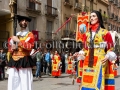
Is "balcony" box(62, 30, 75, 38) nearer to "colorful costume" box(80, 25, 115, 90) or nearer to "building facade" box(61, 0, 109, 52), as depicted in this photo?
"building facade" box(61, 0, 109, 52)

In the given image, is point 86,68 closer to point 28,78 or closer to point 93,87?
point 93,87

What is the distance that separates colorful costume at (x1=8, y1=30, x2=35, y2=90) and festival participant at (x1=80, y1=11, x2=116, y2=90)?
120 cm

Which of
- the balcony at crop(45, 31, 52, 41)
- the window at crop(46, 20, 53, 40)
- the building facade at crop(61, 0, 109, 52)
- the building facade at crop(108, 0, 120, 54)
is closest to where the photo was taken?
the balcony at crop(45, 31, 52, 41)

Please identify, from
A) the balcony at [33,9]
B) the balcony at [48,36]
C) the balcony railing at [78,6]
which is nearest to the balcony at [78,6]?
the balcony railing at [78,6]

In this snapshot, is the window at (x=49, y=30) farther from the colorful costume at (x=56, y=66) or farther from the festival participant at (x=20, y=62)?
the festival participant at (x=20, y=62)

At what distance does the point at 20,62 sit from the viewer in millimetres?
5977

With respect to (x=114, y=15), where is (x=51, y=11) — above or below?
below

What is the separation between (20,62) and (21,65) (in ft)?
0.22

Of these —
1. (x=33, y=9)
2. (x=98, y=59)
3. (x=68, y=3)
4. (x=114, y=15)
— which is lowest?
(x=98, y=59)

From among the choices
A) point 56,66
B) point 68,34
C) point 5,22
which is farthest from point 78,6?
point 56,66

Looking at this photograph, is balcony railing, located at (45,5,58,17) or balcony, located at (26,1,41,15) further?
balcony railing, located at (45,5,58,17)

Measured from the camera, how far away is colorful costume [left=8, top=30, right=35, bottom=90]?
5906 millimetres

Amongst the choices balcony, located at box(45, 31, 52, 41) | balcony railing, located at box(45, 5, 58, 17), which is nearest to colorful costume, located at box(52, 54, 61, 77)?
balcony, located at box(45, 31, 52, 41)

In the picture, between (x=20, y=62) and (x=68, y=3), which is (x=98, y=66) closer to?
(x=20, y=62)
